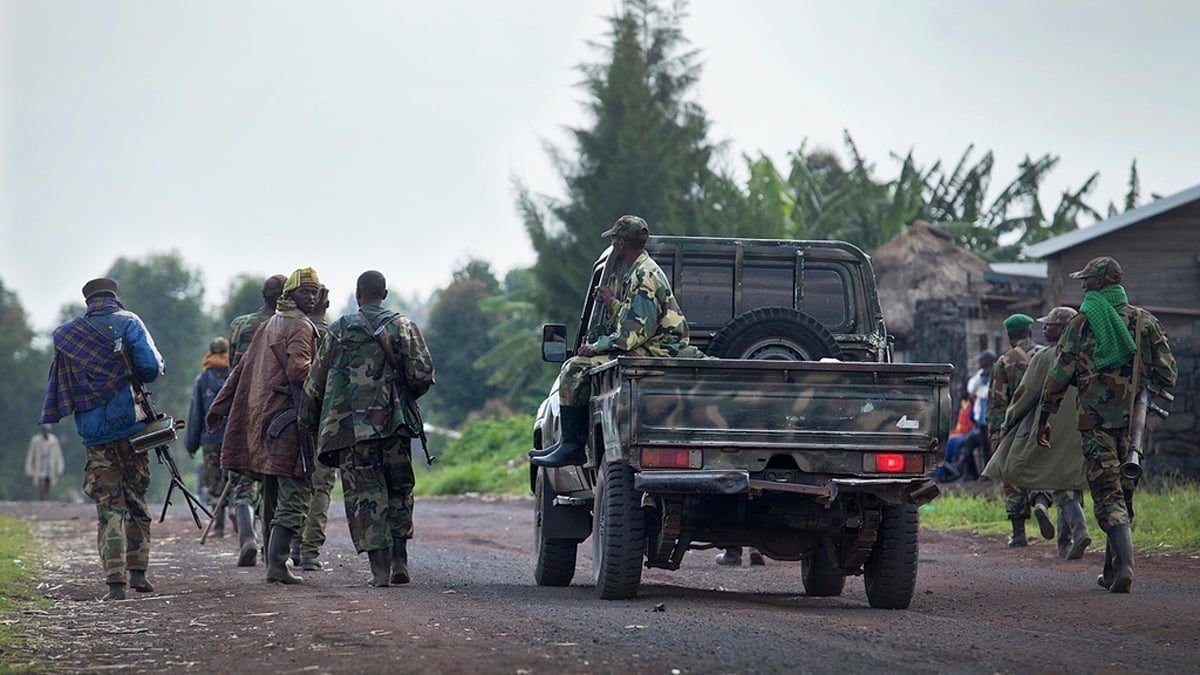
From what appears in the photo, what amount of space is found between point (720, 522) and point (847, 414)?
38.9 inches

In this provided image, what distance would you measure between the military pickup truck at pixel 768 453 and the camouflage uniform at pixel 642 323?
116 mm

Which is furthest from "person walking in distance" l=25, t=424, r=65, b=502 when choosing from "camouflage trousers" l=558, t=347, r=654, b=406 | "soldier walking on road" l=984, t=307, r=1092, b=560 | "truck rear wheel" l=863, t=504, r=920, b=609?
"truck rear wheel" l=863, t=504, r=920, b=609

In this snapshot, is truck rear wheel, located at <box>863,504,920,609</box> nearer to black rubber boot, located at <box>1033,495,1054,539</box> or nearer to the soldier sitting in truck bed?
the soldier sitting in truck bed

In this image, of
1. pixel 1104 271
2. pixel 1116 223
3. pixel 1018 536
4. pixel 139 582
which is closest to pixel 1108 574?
pixel 1104 271

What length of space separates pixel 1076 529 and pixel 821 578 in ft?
11.1

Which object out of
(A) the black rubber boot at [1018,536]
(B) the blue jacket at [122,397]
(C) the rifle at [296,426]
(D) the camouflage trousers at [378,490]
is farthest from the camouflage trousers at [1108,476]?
(B) the blue jacket at [122,397]

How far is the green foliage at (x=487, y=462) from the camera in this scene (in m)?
30.6

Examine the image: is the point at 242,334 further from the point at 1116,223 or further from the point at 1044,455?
the point at 1116,223

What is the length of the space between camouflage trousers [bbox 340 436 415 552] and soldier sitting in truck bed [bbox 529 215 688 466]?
106 centimetres

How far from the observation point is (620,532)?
28.0 feet

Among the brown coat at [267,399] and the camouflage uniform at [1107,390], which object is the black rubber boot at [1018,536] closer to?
the camouflage uniform at [1107,390]

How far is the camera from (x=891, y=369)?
26.9ft

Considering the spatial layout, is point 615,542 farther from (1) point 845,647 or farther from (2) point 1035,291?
(2) point 1035,291

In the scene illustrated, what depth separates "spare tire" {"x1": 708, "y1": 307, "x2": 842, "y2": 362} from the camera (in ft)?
30.0
